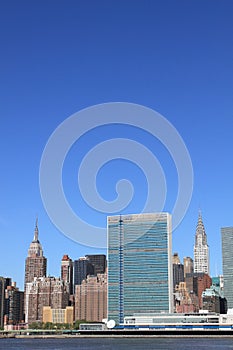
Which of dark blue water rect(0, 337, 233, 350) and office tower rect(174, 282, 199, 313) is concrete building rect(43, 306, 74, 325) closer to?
office tower rect(174, 282, 199, 313)

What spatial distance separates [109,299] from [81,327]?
396 inches

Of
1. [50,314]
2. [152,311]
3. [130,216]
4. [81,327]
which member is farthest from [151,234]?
[50,314]

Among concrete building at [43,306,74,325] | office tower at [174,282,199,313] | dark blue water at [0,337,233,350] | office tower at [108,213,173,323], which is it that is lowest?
dark blue water at [0,337,233,350]

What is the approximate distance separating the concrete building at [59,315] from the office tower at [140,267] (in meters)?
40.7

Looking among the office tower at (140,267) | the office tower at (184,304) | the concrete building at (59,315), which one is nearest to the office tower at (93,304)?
the concrete building at (59,315)

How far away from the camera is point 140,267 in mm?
156625

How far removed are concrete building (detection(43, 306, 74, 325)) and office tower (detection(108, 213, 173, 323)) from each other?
40721mm

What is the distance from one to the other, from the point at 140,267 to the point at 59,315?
51409 millimetres

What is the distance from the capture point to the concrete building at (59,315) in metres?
195

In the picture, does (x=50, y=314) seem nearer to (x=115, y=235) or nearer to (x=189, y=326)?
(x=115, y=235)

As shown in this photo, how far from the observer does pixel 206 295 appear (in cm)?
18975

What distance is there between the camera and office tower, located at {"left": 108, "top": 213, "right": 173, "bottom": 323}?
505 ft

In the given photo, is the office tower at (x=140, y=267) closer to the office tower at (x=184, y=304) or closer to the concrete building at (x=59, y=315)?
the office tower at (x=184, y=304)

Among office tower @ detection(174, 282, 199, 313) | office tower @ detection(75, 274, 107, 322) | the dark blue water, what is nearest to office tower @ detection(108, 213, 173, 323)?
office tower @ detection(174, 282, 199, 313)
